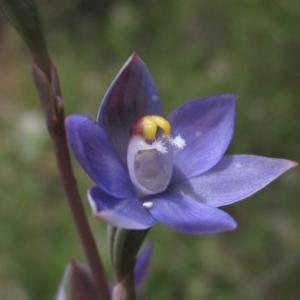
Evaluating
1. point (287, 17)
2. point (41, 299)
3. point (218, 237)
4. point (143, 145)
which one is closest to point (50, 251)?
point (41, 299)

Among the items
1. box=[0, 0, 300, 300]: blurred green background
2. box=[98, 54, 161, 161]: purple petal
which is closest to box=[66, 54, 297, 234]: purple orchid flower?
box=[98, 54, 161, 161]: purple petal

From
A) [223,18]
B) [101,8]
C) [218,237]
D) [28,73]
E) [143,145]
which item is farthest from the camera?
[101,8]

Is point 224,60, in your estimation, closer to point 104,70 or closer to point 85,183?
point 104,70

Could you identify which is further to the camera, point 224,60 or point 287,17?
point 224,60

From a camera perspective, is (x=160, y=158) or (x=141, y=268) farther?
(x=141, y=268)

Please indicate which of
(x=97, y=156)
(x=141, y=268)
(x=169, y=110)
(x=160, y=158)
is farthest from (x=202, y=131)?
(x=169, y=110)

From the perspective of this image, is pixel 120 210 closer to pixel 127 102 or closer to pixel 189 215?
pixel 189 215

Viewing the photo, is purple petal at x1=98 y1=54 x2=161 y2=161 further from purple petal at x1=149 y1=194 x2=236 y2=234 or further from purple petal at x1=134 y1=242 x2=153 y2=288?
purple petal at x1=134 y1=242 x2=153 y2=288
